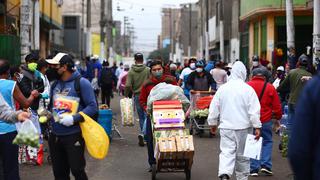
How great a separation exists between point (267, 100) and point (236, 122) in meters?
1.71

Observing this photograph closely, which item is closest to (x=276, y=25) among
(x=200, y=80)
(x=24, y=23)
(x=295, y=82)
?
(x=200, y=80)

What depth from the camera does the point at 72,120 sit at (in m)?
6.97

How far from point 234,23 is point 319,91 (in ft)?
128

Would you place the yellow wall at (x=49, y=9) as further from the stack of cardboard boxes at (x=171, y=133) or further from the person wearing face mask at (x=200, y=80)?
the stack of cardboard boxes at (x=171, y=133)

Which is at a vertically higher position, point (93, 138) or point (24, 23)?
point (24, 23)

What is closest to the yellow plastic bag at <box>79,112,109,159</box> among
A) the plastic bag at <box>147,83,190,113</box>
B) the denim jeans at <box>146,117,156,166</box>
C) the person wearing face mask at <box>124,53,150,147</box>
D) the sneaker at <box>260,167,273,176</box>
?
the plastic bag at <box>147,83,190,113</box>

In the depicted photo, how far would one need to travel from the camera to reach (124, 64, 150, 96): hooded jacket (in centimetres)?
1375

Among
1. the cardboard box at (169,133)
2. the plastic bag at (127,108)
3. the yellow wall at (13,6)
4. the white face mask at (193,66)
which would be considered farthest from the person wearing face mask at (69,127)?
the yellow wall at (13,6)

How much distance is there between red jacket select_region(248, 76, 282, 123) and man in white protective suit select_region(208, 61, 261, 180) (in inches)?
58.1

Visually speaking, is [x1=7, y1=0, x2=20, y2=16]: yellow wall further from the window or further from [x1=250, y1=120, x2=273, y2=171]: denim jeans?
the window

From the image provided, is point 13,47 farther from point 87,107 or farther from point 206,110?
point 87,107

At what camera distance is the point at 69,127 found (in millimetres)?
7098

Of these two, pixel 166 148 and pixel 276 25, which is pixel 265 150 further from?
pixel 276 25

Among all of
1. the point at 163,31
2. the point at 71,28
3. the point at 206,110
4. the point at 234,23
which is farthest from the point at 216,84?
the point at 163,31
